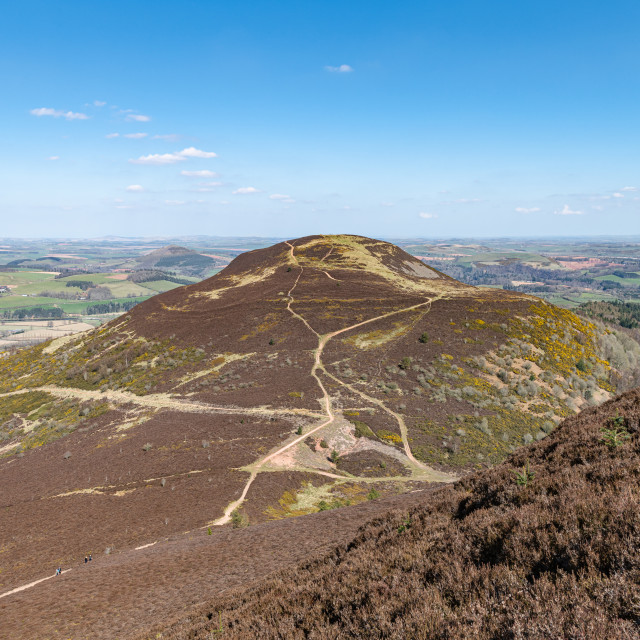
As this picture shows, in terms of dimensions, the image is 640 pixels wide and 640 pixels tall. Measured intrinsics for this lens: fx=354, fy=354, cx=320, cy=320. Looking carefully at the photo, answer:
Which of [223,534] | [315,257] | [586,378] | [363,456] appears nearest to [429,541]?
[223,534]

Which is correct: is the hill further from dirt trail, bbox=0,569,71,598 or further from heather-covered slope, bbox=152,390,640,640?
heather-covered slope, bbox=152,390,640,640

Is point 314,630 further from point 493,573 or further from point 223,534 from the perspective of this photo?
point 223,534

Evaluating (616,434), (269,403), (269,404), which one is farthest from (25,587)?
(616,434)

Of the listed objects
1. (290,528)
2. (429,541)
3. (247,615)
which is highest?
(429,541)

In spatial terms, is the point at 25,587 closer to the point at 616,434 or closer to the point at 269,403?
the point at 269,403

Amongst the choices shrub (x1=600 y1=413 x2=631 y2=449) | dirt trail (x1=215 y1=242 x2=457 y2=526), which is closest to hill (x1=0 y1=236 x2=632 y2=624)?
dirt trail (x1=215 y1=242 x2=457 y2=526)

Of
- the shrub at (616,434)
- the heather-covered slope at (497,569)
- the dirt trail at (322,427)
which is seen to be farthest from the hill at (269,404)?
the shrub at (616,434)
